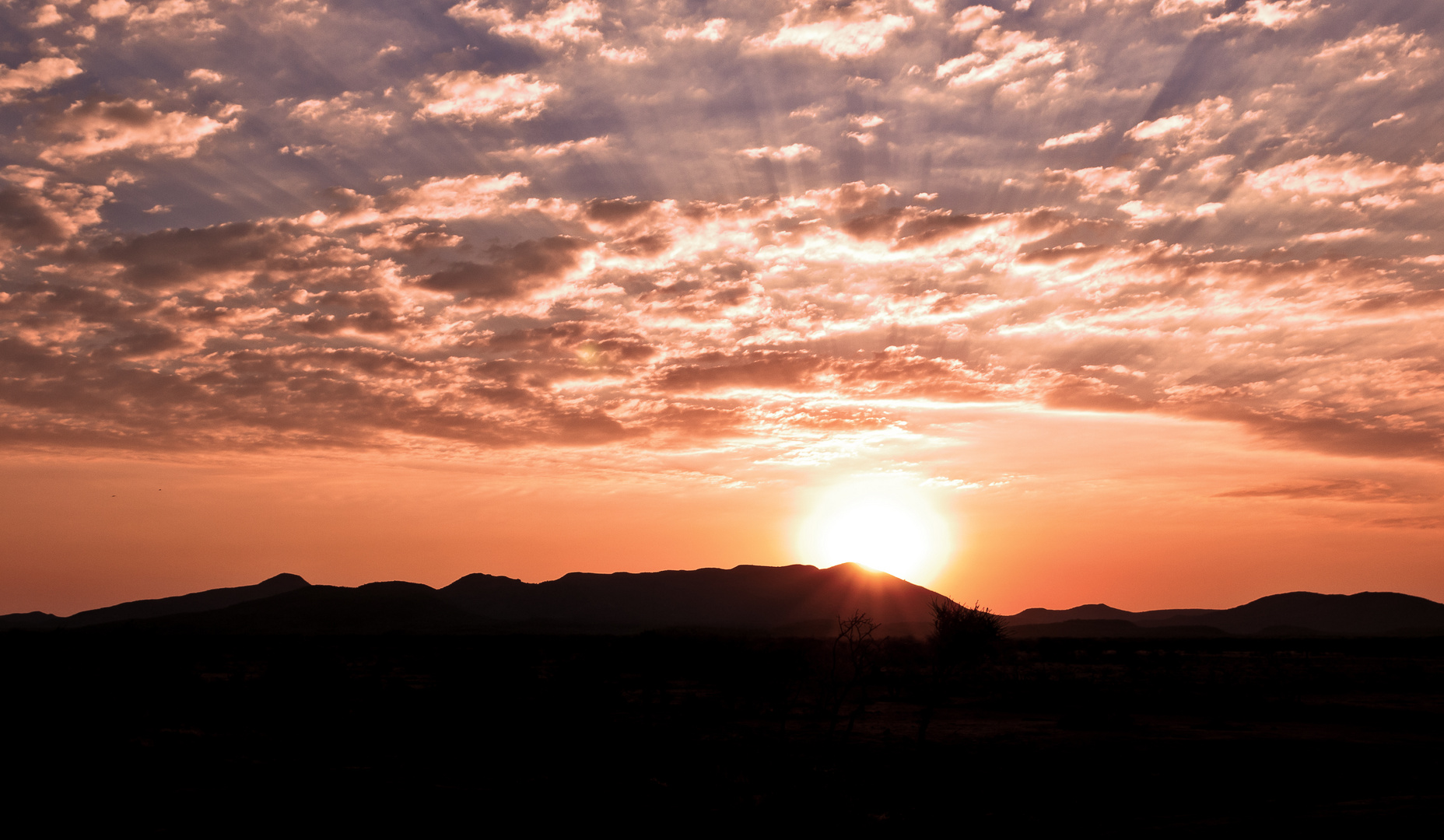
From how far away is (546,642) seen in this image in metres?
118

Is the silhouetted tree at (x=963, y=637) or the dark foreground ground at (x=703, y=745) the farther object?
the silhouetted tree at (x=963, y=637)

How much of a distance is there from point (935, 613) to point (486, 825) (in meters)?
24.3

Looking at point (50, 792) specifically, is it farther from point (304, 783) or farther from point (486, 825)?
point (486, 825)

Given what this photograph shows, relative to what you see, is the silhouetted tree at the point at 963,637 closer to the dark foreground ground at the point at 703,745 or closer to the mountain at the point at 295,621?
the dark foreground ground at the point at 703,745

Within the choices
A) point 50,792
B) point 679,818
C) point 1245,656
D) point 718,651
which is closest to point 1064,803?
point 679,818

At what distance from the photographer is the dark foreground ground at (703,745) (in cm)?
2673

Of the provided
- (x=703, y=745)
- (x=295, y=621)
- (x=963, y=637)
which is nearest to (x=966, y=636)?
(x=963, y=637)

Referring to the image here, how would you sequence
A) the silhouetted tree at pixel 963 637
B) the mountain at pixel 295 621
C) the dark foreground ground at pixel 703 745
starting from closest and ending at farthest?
the dark foreground ground at pixel 703 745 → the silhouetted tree at pixel 963 637 → the mountain at pixel 295 621

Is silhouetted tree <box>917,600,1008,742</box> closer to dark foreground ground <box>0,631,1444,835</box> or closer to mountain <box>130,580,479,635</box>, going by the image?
dark foreground ground <box>0,631,1444,835</box>

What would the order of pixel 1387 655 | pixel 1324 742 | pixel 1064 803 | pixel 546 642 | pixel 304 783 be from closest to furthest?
pixel 1064 803
pixel 304 783
pixel 1324 742
pixel 1387 655
pixel 546 642

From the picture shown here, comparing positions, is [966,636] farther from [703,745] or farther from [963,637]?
[703,745]

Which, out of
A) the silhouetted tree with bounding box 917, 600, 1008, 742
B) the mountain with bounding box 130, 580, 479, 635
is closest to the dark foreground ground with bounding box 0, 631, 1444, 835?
the silhouetted tree with bounding box 917, 600, 1008, 742

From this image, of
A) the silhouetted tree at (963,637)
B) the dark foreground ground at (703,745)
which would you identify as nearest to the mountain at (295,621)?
the dark foreground ground at (703,745)

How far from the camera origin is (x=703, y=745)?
135 feet
